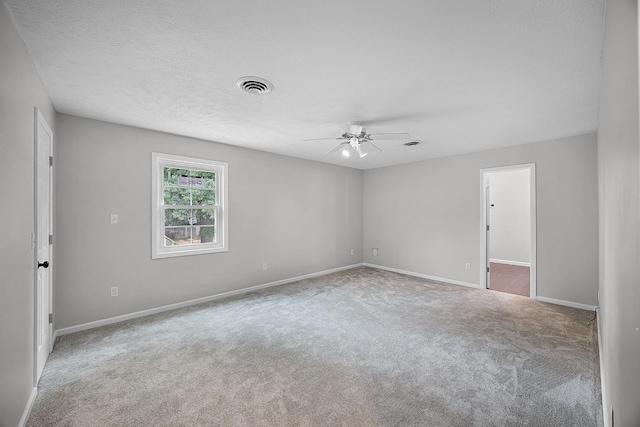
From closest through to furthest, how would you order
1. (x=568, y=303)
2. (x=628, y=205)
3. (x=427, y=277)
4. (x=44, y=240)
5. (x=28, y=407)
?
(x=628, y=205)
(x=28, y=407)
(x=44, y=240)
(x=568, y=303)
(x=427, y=277)

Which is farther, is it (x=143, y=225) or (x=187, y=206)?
(x=187, y=206)

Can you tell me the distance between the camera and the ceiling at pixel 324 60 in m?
1.52

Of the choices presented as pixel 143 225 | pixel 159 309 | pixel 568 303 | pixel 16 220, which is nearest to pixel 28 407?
pixel 16 220

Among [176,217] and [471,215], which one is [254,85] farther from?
[471,215]

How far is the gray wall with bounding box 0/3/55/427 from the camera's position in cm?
150

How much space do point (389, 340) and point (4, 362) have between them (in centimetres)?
287

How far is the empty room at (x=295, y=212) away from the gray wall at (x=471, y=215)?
0.03 meters

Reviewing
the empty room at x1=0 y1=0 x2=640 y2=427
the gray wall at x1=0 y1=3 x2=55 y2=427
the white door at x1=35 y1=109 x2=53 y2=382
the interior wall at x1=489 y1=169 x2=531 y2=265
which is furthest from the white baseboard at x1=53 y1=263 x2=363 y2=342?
the interior wall at x1=489 y1=169 x2=531 y2=265

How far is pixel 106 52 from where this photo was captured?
1897 millimetres

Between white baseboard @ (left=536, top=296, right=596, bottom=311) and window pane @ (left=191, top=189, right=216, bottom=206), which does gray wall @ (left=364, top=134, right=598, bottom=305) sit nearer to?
white baseboard @ (left=536, top=296, right=596, bottom=311)

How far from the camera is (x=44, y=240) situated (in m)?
2.55

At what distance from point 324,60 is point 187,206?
10.0 ft

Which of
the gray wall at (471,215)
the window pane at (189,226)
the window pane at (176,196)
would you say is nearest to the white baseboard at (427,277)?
the gray wall at (471,215)

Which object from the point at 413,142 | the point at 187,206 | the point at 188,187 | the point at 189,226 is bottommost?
the point at 189,226
